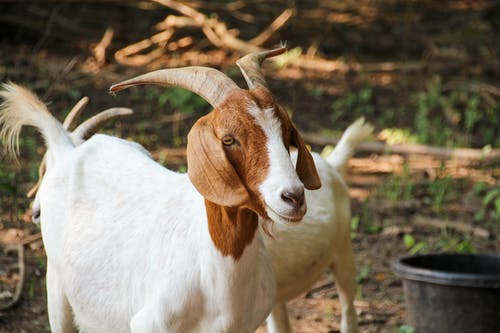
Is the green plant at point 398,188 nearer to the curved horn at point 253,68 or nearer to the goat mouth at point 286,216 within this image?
the curved horn at point 253,68

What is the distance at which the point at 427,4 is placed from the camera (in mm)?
13867

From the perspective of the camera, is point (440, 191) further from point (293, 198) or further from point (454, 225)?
Result: point (293, 198)

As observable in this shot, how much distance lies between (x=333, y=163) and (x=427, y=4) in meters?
9.53

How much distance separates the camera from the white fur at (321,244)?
13.6 ft

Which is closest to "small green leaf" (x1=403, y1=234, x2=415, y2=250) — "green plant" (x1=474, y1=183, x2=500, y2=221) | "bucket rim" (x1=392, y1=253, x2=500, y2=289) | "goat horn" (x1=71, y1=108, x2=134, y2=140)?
"green plant" (x1=474, y1=183, x2=500, y2=221)

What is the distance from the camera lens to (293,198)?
278 centimetres

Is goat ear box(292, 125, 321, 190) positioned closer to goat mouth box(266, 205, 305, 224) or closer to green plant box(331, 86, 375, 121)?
goat mouth box(266, 205, 305, 224)

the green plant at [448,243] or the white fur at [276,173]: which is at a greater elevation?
the white fur at [276,173]

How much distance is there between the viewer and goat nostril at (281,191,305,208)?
2.78m

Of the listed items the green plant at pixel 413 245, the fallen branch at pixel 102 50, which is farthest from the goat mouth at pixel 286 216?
the fallen branch at pixel 102 50

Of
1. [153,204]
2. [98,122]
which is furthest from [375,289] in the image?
[153,204]

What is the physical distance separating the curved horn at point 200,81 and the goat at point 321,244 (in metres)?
1.03

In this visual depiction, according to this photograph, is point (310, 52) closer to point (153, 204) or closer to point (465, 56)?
point (465, 56)

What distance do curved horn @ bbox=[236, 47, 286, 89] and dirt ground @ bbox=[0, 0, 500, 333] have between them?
91.0 inches
